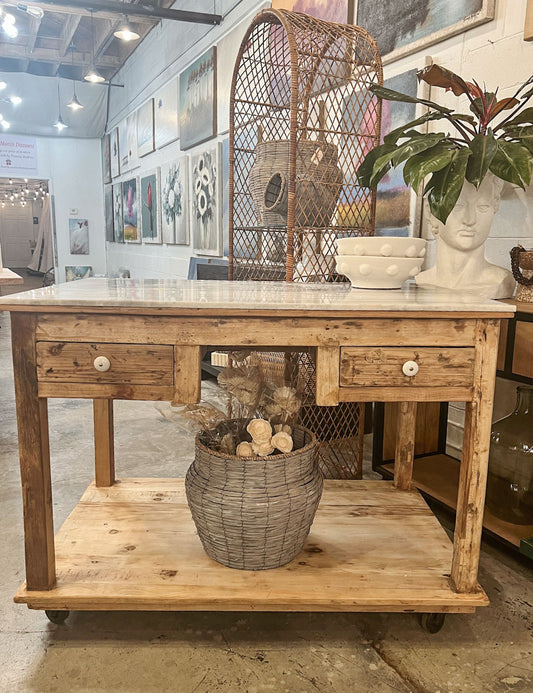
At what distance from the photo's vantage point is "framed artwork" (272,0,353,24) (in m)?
2.92

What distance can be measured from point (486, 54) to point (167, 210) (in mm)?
4308

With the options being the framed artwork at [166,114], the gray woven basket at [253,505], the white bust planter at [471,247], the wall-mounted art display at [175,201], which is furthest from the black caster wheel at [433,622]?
the framed artwork at [166,114]

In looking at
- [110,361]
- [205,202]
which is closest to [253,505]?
[110,361]

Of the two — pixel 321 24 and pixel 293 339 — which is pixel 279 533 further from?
pixel 321 24

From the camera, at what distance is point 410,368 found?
1.30m

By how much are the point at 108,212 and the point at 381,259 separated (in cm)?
815

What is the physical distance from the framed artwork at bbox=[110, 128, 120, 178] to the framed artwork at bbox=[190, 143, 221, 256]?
336 centimetres

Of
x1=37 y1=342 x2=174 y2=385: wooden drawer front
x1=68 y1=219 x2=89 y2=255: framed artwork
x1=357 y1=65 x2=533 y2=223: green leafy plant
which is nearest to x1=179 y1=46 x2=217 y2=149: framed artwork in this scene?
x1=357 y1=65 x2=533 y2=223: green leafy plant

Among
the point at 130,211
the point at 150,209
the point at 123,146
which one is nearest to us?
the point at 150,209

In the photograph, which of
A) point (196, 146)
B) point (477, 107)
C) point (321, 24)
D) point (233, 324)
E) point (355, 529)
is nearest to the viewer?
point (233, 324)

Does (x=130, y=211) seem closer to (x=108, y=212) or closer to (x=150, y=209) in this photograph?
(x=150, y=209)

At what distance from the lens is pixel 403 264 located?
59.4 inches

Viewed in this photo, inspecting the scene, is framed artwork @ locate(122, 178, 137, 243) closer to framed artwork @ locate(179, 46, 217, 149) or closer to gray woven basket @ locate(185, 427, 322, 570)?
framed artwork @ locate(179, 46, 217, 149)

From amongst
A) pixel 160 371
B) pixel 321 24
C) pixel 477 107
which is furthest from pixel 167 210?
pixel 160 371
